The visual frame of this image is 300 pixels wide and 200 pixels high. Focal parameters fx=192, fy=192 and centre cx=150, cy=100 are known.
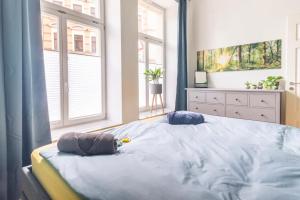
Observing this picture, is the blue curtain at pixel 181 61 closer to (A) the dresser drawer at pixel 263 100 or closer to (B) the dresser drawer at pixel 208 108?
(B) the dresser drawer at pixel 208 108

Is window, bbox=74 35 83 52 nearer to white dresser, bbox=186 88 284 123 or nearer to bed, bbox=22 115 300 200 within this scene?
bed, bbox=22 115 300 200

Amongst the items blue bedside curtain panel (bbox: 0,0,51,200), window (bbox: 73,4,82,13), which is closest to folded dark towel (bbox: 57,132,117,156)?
blue bedside curtain panel (bbox: 0,0,51,200)

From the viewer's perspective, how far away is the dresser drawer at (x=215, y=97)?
3.18 meters

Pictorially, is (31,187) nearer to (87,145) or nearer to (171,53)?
(87,145)

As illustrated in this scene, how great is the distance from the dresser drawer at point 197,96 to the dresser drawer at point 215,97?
0.10 m

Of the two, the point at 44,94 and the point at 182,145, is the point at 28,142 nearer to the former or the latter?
the point at 44,94

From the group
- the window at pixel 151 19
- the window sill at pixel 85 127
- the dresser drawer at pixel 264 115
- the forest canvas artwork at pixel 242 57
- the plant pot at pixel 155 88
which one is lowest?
the window sill at pixel 85 127

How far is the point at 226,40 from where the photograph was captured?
3.64 metres

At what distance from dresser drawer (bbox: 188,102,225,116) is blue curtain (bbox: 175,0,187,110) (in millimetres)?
240

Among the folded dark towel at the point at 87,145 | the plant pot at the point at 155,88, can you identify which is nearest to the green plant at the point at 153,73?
the plant pot at the point at 155,88

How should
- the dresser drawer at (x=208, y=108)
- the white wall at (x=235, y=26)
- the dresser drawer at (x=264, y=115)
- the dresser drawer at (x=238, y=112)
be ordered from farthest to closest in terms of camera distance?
the dresser drawer at (x=208, y=108) < the white wall at (x=235, y=26) < the dresser drawer at (x=238, y=112) < the dresser drawer at (x=264, y=115)

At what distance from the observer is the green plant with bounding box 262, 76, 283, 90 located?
295 cm

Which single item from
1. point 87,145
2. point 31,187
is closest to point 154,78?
point 87,145

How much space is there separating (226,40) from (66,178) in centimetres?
364
